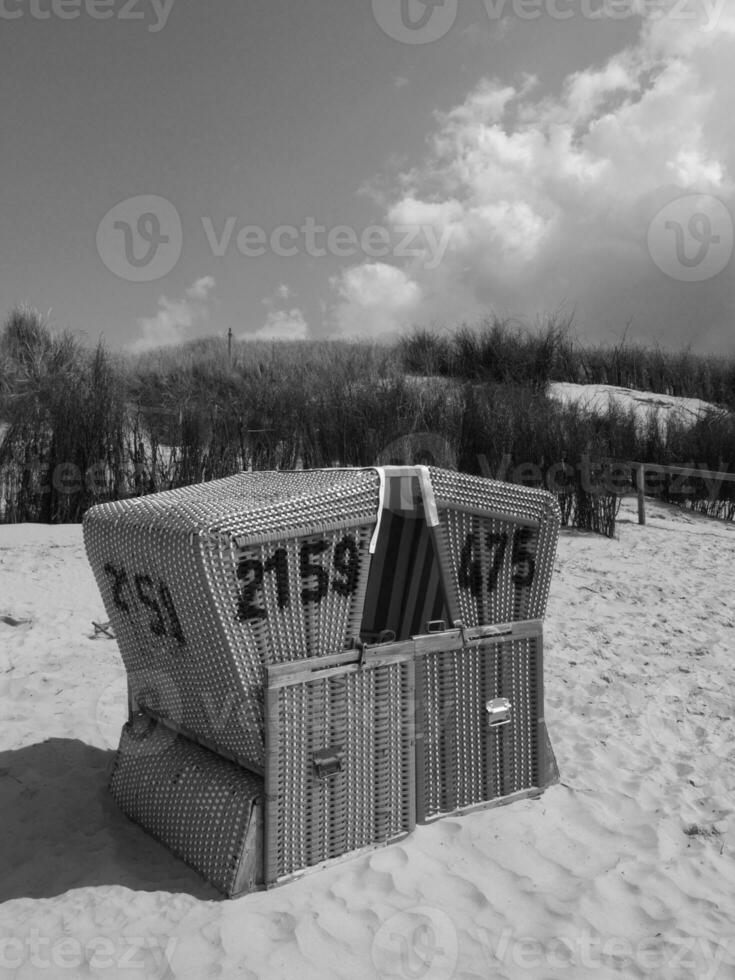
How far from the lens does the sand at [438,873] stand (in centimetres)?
230

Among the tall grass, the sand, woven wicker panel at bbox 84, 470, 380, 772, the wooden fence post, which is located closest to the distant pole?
the wooden fence post

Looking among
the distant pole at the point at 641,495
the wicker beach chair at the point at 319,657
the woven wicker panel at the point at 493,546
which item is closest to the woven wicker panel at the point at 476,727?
the wicker beach chair at the point at 319,657

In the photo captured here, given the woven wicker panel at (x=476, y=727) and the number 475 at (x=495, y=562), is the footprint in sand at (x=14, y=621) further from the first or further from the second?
the number 475 at (x=495, y=562)

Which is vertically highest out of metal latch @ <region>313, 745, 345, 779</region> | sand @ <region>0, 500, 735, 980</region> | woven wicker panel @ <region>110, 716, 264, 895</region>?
metal latch @ <region>313, 745, 345, 779</region>

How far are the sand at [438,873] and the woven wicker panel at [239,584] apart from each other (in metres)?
0.50

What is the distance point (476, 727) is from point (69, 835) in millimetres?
1540

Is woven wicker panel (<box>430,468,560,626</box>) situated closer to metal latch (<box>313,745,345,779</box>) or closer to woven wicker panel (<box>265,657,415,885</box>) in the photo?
woven wicker panel (<box>265,657,415,885</box>)

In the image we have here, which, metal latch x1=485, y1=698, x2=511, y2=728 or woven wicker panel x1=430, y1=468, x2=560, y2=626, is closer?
woven wicker panel x1=430, y1=468, x2=560, y2=626

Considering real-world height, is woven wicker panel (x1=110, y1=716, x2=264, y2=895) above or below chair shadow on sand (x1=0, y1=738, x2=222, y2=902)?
above

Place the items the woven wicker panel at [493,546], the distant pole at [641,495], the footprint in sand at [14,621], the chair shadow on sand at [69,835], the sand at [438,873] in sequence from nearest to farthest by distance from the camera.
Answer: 1. the sand at [438,873]
2. the chair shadow on sand at [69,835]
3. the woven wicker panel at [493,546]
4. the footprint in sand at [14,621]
5. the distant pole at [641,495]

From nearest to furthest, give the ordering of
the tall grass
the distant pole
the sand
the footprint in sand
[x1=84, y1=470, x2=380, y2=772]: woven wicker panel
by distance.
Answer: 1. the sand
2. [x1=84, y1=470, x2=380, y2=772]: woven wicker panel
3. the footprint in sand
4. the tall grass
5. the distant pole

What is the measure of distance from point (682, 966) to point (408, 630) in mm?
1413

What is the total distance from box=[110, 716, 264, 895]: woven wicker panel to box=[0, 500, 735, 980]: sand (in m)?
0.07

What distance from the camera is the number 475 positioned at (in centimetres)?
299
